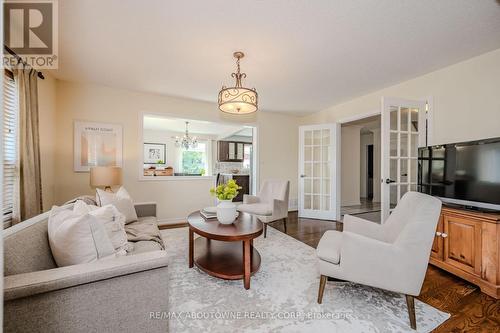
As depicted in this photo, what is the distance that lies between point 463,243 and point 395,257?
119 cm

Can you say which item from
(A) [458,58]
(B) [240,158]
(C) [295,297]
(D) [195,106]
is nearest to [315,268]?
(C) [295,297]

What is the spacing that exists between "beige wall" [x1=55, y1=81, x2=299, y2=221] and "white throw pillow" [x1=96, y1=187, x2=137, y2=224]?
1.28 metres

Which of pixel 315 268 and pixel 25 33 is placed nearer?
pixel 25 33

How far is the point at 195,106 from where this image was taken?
13.7ft

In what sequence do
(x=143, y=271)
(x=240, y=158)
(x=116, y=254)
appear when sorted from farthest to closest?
(x=240, y=158), (x=116, y=254), (x=143, y=271)

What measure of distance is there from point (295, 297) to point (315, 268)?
57cm

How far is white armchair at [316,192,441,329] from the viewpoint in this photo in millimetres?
1442

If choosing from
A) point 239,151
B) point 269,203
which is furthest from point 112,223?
point 239,151

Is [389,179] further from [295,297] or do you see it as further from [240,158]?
[240,158]

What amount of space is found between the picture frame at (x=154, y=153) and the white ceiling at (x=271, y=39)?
14.1 feet

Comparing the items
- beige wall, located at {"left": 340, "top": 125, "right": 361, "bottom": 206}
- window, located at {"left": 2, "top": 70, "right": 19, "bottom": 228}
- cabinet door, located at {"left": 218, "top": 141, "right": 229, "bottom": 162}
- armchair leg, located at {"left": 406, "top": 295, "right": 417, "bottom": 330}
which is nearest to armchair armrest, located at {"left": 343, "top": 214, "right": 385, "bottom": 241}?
armchair leg, located at {"left": 406, "top": 295, "right": 417, "bottom": 330}

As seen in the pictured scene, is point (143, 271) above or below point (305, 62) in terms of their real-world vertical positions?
below

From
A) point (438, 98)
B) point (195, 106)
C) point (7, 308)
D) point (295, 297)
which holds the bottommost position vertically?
point (295, 297)

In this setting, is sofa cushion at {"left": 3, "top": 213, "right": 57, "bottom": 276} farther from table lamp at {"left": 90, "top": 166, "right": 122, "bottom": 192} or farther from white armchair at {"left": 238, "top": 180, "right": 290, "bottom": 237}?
white armchair at {"left": 238, "top": 180, "right": 290, "bottom": 237}
